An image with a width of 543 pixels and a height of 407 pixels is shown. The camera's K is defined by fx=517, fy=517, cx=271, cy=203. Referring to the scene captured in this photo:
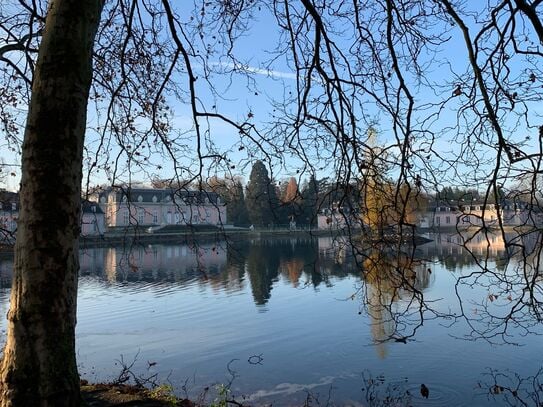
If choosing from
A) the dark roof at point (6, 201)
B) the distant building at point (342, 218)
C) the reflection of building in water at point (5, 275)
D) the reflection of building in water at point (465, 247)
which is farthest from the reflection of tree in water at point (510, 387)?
the reflection of building in water at point (5, 275)

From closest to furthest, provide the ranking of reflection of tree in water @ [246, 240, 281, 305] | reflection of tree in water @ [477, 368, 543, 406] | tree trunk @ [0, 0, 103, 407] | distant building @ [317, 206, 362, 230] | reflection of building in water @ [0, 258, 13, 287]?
tree trunk @ [0, 0, 103, 407] < distant building @ [317, 206, 362, 230] < reflection of tree in water @ [477, 368, 543, 406] < reflection of tree in water @ [246, 240, 281, 305] < reflection of building in water @ [0, 258, 13, 287]

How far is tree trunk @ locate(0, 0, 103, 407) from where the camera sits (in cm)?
256

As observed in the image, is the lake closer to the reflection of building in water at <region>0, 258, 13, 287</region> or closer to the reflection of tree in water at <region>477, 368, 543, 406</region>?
the reflection of tree in water at <region>477, 368, 543, 406</region>

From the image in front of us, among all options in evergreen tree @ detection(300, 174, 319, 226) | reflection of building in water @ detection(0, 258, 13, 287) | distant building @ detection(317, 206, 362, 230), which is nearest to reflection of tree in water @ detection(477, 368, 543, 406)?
distant building @ detection(317, 206, 362, 230)

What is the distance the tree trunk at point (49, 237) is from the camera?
2.56m

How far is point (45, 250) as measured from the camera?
8.39 feet

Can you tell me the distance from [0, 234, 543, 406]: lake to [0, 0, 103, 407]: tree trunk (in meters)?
2.11

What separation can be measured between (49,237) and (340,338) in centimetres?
985

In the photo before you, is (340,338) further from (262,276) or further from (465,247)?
(262,276)

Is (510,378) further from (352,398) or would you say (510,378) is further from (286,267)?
(286,267)

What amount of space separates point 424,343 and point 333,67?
25.7 feet

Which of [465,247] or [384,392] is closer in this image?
[465,247]

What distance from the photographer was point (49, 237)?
257 centimetres

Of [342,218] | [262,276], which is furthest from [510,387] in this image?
[262,276]
